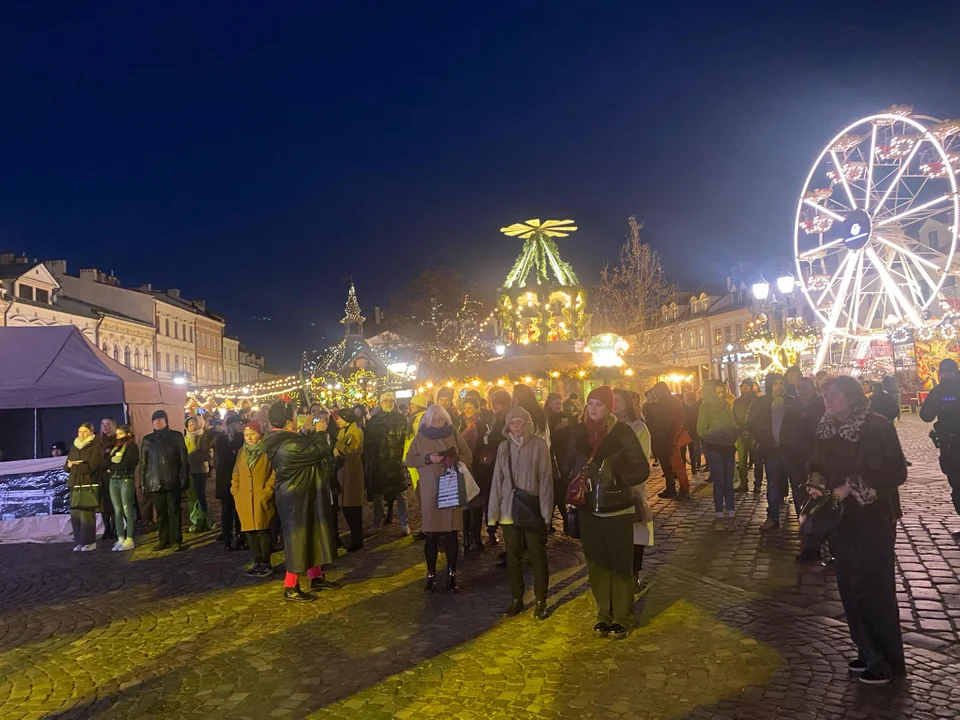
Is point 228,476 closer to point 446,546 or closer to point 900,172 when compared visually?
point 446,546

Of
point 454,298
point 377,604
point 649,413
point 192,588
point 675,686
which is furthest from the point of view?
point 454,298

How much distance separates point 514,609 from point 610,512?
1399 mm

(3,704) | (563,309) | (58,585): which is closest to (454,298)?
(563,309)

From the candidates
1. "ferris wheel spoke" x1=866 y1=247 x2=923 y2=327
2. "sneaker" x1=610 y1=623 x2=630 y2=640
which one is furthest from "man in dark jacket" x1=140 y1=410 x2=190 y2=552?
"ferris wheel spoke" x1=866 y1=247 x2=923 y2=327

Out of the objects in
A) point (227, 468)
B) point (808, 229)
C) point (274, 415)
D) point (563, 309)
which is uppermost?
point (808, 229)

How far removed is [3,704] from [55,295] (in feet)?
152

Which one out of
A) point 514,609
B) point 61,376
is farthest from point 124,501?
point 514,609

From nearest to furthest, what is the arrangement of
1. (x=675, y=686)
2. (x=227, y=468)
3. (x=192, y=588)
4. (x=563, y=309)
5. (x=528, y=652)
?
1. (x=675, y=686)
2. (x=528, y=652)
3. (x=192, y=588)
4. (x=227, y=468)
5. (x=563, y=309)

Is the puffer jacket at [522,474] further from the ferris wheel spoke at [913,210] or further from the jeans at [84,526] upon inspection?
the ferris wheel spoke at [913,210]

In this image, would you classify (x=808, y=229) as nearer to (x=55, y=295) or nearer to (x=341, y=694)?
(x=341, y=694)

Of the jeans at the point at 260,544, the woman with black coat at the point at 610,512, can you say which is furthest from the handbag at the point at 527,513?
the jeans at the point at 260,544

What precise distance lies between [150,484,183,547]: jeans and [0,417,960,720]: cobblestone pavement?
1536 mm

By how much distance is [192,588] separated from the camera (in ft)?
25.6

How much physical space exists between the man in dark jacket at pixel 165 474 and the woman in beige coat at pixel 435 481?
14.3ft
